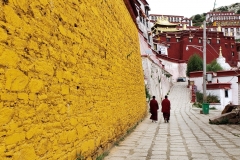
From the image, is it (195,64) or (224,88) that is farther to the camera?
(195,64)

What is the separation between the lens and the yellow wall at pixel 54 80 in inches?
111

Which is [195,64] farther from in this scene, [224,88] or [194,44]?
[224,88]

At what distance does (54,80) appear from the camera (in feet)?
12.5

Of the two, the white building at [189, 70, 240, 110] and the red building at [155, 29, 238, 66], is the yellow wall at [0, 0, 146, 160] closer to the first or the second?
the white building at [189, 70, 240, 110]

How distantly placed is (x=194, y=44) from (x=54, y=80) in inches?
2012

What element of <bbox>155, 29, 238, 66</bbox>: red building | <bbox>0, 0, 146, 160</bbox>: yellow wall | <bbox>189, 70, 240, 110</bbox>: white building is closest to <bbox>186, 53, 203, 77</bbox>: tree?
<bbox>155, 29, 238, 66</bbox>: red building

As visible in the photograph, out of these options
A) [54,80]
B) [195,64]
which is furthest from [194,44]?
[54,80]

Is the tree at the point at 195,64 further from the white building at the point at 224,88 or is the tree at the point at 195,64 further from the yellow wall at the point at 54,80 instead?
the yellow wall at the point at 54,80

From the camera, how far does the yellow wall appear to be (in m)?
2.81

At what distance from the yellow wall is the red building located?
151 feet

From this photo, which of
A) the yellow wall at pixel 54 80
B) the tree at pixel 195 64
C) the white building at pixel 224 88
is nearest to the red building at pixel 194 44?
the tree at pixel 195 64

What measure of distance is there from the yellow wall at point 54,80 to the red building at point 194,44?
4592 centimetres

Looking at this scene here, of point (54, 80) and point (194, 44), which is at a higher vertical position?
point (194, 44)

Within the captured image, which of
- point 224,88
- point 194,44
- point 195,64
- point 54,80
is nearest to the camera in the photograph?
point 54,80
